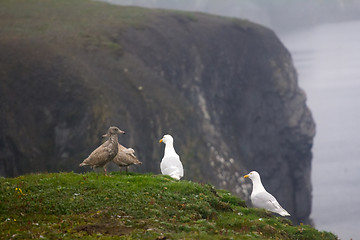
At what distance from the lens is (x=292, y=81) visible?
381 ft

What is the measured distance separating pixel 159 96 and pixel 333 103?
3777 inches

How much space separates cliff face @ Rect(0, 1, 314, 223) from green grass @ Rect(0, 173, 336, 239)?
4789 cm

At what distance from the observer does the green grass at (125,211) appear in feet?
57.9

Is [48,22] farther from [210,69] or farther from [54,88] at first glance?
[210,69]

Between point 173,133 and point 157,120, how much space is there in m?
3.25

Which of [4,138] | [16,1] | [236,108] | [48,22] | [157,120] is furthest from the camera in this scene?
[236,108]

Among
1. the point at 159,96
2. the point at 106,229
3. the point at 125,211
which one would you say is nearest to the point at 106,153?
the point at 125,211

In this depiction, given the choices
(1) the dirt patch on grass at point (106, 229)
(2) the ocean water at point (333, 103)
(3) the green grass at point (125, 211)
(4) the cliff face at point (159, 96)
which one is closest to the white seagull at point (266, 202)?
(3) the green grass at point (125, 211)

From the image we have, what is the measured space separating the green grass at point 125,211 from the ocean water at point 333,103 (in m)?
106

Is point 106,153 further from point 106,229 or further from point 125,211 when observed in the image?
point 106,229

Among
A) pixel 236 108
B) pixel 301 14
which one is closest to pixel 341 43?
pixel 301 14

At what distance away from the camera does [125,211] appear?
19.7 meters

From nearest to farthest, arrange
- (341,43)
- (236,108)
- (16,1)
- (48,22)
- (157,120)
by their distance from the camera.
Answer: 1. (157,120)
2. (48,22)
3. (16,1)
4. (236,108)
5. (341,43)

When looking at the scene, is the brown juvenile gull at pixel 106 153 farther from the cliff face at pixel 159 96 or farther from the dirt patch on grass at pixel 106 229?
the cliff face at pixel 159 96
